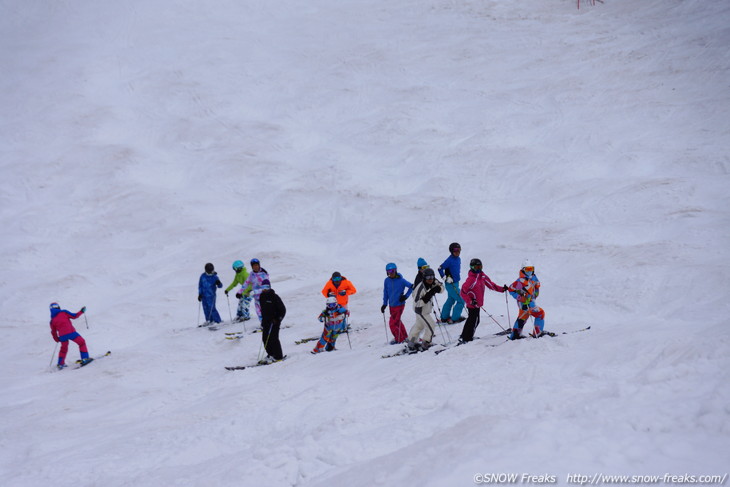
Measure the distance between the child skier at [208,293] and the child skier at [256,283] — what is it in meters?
1.16

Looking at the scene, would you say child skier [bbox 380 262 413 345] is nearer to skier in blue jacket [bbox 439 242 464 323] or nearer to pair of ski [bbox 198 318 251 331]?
skier in blue jacket [bbox 439 242 464 323]

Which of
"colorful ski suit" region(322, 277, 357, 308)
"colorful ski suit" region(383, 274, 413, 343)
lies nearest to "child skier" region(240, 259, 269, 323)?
"colorful ski suit" region(322, 277, 357, 308)

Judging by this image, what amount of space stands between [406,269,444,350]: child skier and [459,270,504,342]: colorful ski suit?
0.52 m

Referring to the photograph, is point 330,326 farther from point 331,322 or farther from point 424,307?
point 424,307

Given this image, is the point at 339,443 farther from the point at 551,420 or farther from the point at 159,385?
the point at 159,385

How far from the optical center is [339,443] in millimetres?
6766

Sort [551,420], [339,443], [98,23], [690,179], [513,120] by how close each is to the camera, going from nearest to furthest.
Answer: [551,420] → [339,443] → [690,179] → [513,120] → [98,23]

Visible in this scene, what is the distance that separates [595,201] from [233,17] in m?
35.0

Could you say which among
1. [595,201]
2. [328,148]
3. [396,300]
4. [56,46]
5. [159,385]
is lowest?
[159,385]

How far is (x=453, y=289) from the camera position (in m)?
12.1

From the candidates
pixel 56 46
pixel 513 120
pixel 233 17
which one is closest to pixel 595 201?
pixel 513 120

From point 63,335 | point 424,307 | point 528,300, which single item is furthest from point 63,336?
point 528,300

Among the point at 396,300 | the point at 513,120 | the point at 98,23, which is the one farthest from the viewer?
the point at 98,23

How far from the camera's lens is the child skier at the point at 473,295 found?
10.3m
